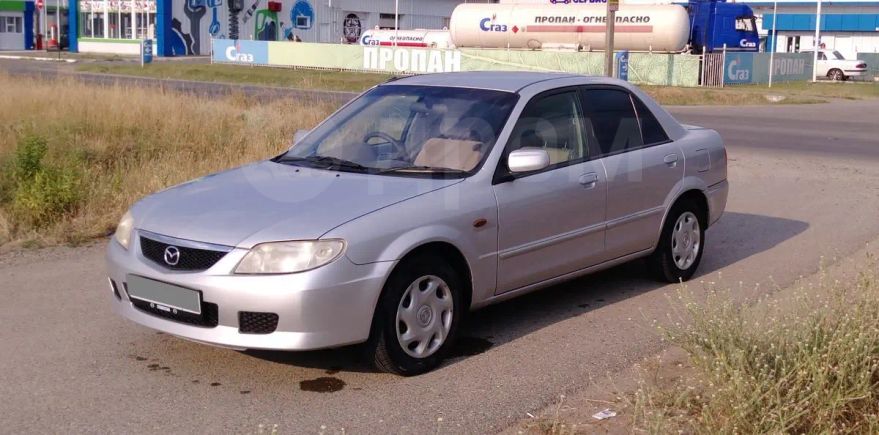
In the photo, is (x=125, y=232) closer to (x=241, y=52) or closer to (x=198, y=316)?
(x=198, y=316)

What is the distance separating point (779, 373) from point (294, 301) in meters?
2.28

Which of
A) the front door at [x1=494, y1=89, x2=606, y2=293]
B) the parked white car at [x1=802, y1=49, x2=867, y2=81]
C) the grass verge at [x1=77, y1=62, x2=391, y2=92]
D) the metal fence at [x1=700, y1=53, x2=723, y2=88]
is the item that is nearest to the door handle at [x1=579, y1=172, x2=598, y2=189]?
the front door at [x1=494, y1=89, x2=606, y2=293]

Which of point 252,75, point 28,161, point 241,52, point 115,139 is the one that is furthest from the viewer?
point 241,52

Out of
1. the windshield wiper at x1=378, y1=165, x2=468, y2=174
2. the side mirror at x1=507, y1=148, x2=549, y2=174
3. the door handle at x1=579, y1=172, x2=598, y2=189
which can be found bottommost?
the door handle at x1=579, y1=172, x2=598, y2=189

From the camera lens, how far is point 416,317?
5414mm

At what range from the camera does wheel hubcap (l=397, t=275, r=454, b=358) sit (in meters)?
5.37

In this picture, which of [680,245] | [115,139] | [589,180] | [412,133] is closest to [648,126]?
[680,245]

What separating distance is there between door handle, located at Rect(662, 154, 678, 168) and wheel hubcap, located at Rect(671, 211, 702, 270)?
0.44 m

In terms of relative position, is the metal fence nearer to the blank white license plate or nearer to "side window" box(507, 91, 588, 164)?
"side window" box(507, 91, 588, 164)

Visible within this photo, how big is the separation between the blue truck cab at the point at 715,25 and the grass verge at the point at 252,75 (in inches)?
503

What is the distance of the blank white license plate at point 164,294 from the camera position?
5094 millimetres

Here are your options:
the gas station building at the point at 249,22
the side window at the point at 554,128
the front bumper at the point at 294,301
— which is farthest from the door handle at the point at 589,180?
the gas station building at the point at 249,22

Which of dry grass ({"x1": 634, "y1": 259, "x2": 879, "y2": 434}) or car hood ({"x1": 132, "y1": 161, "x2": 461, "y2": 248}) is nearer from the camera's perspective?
dry grass ({"x1": 634, "y1": 259, "x2": 879, "y2": 434})

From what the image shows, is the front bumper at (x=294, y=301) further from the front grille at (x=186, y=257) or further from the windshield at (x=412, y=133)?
the windshield at (x=412, y=133)
